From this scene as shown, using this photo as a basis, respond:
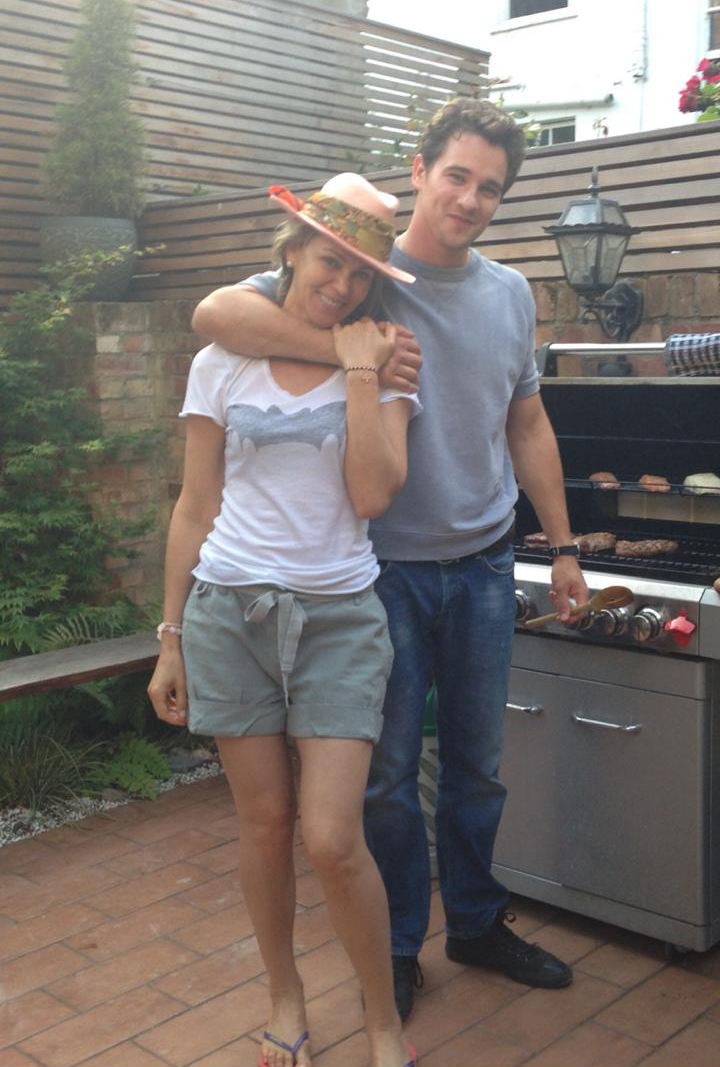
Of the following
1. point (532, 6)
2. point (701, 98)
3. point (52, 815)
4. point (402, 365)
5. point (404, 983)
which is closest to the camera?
point (402, 365)

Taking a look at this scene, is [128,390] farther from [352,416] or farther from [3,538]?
[352,416]

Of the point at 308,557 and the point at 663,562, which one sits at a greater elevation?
the point at 308,557

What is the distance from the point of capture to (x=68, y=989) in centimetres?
318

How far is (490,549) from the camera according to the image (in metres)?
2.88

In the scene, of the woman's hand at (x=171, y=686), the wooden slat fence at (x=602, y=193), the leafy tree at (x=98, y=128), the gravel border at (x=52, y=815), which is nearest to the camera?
the woman's hand at (x=171, y=686)

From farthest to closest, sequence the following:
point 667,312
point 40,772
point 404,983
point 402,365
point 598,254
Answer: point 40,772 → point 667,312 → point 598,254 → point 404,983 → point 402,365

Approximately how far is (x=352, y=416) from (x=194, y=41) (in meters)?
6.18

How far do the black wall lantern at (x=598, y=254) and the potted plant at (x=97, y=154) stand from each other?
302 cm

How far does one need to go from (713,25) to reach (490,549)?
11.3 metres

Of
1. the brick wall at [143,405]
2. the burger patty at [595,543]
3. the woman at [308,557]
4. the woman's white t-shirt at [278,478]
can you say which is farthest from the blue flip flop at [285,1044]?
the brick wall at [143,405]

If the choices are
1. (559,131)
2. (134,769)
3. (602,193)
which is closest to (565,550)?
(602,193)

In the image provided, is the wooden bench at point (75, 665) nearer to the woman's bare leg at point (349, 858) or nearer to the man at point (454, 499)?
the man at point (454, 499)

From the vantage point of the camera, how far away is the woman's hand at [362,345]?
2396 mm

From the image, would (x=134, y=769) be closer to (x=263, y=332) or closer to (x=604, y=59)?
(x=263, y=332)
